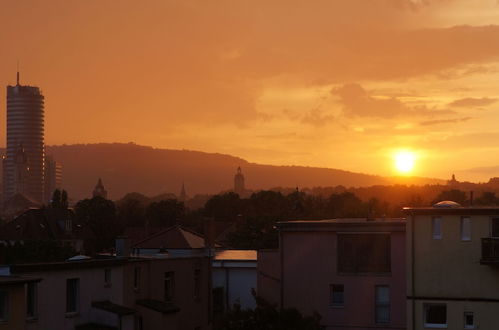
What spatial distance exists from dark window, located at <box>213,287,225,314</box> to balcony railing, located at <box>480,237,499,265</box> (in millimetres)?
25610

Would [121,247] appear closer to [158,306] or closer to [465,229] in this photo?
[158,306]

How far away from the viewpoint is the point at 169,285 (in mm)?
51719

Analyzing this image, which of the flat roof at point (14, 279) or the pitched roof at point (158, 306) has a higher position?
the flat roof at point (14, 279)

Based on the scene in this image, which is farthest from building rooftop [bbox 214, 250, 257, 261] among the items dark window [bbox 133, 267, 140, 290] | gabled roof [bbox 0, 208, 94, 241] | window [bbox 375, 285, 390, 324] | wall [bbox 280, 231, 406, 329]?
gabled roof [bbox 0, 208, 94, 241]

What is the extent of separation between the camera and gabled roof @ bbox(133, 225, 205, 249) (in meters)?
67.3

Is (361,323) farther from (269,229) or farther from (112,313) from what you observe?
(269,229)

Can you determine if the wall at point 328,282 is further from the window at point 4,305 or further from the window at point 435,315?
the window at point 4,305

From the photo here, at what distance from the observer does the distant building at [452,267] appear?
1508 inches

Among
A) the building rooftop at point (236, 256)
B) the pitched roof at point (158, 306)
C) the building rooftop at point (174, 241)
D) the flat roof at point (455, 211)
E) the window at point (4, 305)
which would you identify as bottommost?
the pitched roof at point (158, 306)

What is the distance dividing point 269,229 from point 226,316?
80338mm

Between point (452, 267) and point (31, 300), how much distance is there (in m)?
16.5

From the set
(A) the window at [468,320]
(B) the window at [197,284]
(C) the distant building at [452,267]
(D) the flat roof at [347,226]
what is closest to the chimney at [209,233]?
(B) the window at [197,284]

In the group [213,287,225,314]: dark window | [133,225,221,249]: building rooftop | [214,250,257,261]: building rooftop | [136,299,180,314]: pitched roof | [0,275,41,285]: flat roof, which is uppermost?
[133,225,221,249]: building rooftop

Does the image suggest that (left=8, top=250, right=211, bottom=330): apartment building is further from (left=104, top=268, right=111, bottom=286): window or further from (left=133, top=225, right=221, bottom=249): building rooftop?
(left=133, top=225, right=221, bottom=249): building rooftop
